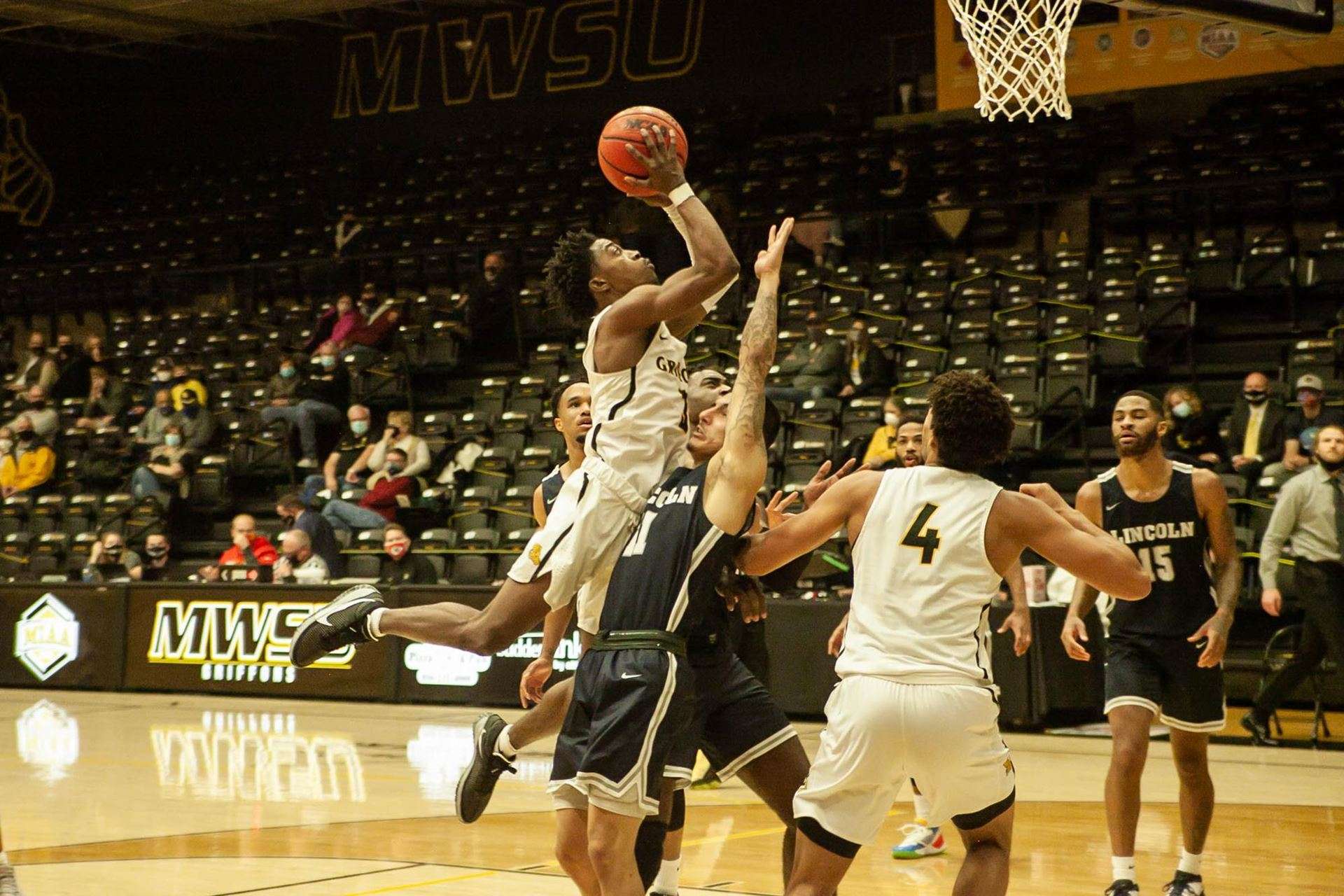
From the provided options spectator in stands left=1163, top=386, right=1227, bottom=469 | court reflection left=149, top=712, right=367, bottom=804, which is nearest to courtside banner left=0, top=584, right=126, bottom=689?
court reflection left=149, top=712, right=367, bottom=804

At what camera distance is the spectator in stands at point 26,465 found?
18938 mm

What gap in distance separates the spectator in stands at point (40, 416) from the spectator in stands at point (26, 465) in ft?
0.55

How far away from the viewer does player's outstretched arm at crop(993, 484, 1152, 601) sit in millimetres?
4211

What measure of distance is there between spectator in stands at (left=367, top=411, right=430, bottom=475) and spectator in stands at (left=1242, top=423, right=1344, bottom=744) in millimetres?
8376

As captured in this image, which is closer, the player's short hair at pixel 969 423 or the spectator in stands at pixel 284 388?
the player's short hair at pixel 969 423

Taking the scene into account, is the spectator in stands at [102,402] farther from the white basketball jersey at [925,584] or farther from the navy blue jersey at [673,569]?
the white basketball jersey at [925,584]

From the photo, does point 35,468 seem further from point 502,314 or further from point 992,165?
point 992,165

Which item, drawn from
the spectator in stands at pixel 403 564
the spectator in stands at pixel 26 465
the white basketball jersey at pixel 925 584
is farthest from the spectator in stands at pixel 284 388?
the white basketball jersey at pixel 925 584

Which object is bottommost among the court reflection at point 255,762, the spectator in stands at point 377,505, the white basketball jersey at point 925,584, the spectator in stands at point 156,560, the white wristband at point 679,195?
the court reflection at point 255,762

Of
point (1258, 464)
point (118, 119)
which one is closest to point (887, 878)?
point (1258, 464)

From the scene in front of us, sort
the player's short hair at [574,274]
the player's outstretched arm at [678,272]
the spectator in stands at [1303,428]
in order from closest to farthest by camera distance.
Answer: the player's outstretched arm at [678,272] < the player's short hair at [574,274] < the spectator in stands at [1303,428]

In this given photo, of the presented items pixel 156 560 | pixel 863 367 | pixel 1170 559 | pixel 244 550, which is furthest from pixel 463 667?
pixel 1170 559

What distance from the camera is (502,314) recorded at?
18703 mm

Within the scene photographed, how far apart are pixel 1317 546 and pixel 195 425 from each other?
12.5m
